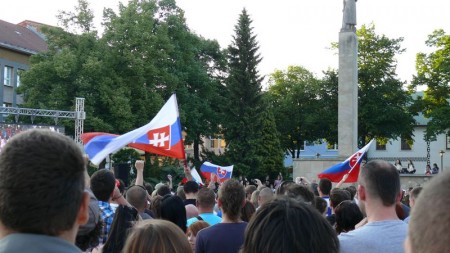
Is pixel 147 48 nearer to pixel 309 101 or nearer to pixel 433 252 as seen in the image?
pixel 309 101

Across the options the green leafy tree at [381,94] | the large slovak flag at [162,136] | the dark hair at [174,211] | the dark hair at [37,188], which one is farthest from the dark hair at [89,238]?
the green leafy tree at [381,94]

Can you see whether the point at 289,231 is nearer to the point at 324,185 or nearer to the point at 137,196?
the point at 137,196

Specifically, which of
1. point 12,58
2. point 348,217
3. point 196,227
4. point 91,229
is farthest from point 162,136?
point 12,58

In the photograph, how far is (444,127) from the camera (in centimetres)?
4297

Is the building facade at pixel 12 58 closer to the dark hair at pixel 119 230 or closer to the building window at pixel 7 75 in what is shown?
the building window at pixel 7 75

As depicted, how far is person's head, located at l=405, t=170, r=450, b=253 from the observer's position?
150cm

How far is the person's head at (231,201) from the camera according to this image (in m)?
5.49

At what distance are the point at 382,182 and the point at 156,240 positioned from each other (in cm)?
163

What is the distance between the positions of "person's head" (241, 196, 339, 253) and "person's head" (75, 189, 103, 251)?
95 cm

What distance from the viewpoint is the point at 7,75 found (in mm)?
52250

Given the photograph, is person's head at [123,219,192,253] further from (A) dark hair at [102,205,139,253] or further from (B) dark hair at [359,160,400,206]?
(B) dark hair at [359,160,400,206]

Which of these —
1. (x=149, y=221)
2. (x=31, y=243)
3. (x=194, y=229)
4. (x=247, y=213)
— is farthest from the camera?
(x=247, y=213)

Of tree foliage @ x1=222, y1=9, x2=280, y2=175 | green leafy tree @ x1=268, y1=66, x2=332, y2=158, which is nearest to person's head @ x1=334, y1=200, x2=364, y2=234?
tree foliage @ x1=222, y1=9, x2=280, y2=175

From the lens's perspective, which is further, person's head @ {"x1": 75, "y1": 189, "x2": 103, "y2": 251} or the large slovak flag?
the large slovak flag
